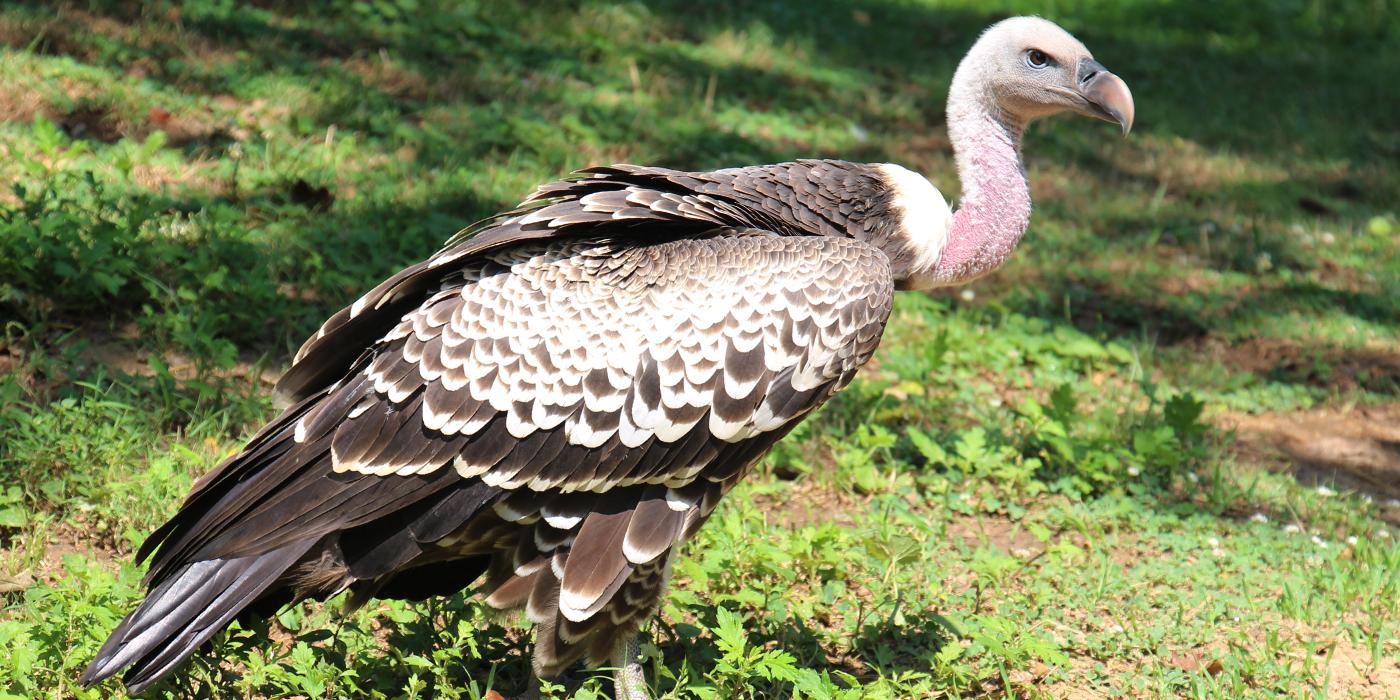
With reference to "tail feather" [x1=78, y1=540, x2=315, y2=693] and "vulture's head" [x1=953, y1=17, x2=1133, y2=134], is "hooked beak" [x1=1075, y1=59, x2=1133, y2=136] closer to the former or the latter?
"vulture's head" [x1=953, y1=17, x2=1133, y2=134]

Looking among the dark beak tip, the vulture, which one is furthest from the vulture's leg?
the dark beak tip

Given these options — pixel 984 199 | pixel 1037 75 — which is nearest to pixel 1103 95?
pixel 1037 75

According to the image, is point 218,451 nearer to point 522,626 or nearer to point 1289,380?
point 522,626

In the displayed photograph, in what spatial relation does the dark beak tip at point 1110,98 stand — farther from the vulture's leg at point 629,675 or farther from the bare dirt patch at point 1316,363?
the bare dirt patch at point 1316,363

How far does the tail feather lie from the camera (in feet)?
11.2

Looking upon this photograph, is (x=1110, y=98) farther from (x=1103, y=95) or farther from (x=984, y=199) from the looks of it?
(x=984, y=199)

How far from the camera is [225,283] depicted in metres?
5.55

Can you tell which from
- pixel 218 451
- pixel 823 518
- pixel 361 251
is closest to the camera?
pixel 218 451

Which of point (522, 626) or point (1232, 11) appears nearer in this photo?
point (522, 626)

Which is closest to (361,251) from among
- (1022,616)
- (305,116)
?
(305,116)

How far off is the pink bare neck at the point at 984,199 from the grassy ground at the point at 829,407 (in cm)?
99

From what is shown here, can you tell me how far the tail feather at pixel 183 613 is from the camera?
342cm

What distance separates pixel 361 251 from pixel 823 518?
96.7 inches

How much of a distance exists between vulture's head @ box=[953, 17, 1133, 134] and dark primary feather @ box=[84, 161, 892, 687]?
1.03 meters
